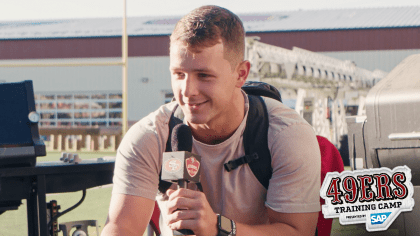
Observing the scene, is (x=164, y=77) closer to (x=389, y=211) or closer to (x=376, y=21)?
(x=376, y=21)

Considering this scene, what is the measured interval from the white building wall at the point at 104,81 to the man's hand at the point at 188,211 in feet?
72.5

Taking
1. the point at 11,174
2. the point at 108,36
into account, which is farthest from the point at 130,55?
the point at 11,174

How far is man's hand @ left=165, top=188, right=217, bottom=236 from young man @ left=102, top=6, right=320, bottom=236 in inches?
10.2

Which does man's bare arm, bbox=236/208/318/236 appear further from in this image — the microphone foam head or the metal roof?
the metal roof

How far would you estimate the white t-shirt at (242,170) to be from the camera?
5.84 feet

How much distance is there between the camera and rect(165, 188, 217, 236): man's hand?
1379 mm

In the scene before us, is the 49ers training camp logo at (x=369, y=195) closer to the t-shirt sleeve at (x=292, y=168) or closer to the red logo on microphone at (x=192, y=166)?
the t-shirt sleeve at (x=292, y=168)

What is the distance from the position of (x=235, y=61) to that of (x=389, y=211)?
0.81 metres

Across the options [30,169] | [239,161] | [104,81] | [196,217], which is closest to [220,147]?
[239,161]

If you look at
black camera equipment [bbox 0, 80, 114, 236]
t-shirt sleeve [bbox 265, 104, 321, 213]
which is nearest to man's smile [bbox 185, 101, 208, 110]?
t-shirt sleeve [bbox 265, 104, 321, 213]

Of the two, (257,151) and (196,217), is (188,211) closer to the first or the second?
(196,217)

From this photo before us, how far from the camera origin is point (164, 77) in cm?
2375

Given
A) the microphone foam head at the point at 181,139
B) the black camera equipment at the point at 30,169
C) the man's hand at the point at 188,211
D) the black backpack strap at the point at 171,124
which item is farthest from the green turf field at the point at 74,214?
the man's hand at the point at 188,211

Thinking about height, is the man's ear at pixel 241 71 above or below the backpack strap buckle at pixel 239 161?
above
